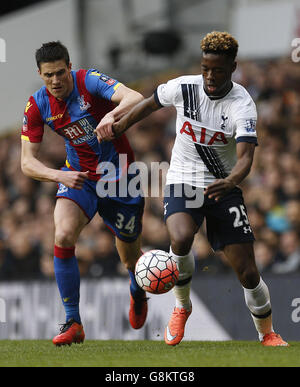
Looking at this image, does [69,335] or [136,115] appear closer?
[136,115]

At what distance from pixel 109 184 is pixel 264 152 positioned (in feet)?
16.6

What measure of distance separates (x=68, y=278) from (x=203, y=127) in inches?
66.1

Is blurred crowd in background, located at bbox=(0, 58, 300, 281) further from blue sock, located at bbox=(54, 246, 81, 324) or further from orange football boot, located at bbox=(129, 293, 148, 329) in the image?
blue sock, located at bbox=(54, 246, 81, 324)

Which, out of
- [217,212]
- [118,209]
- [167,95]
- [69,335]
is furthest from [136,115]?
[69,335]

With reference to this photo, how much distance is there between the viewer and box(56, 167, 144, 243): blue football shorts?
7215mm

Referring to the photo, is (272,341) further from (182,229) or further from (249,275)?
(182,229)

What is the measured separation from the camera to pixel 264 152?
12.0 meters

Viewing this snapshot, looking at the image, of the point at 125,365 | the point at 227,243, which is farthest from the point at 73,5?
the point at 125,365

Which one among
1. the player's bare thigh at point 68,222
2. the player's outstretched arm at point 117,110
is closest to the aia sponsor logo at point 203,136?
the player's outstretched arm at point 117,110

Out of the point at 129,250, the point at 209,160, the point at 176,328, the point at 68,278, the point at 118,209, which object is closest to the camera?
the point at 209,160

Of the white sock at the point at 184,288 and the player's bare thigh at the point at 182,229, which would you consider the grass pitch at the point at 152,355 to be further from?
the player's bare thigh at the point at 182,229

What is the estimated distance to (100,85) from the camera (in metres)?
7.05

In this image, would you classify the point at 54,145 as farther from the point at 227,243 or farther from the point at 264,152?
the point at 227,243

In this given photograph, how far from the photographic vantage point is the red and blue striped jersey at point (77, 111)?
7066 mm
